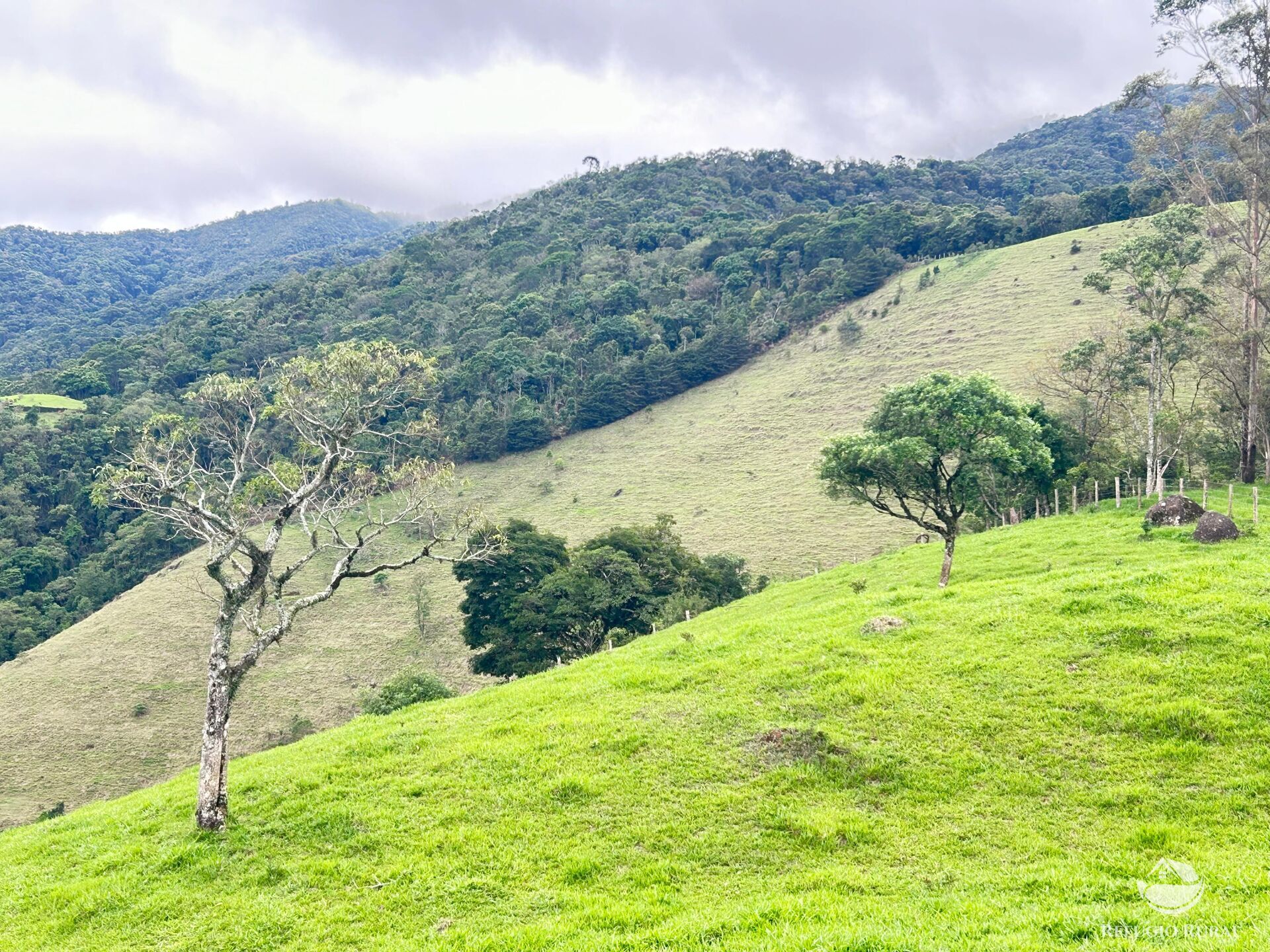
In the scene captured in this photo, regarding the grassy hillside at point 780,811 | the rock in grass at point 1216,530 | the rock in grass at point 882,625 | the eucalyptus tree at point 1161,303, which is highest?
the eucalyptus tree at point 1161,303

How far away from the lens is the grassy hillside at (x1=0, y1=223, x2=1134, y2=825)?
50094 mm

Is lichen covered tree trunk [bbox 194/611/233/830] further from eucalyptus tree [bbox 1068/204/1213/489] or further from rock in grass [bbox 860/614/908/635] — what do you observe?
eucalyptus tree [bbox 1068/204/1213/489]

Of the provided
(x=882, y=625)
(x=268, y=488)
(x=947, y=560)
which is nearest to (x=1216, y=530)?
(x=947, y=560)

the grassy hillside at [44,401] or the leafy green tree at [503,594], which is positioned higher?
the grassy hillside at [44,401]

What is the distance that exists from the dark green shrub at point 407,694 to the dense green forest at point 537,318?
217 feet

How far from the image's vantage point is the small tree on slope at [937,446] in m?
24.8

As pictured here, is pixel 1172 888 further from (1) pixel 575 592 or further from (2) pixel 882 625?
(1) pixel 575 592

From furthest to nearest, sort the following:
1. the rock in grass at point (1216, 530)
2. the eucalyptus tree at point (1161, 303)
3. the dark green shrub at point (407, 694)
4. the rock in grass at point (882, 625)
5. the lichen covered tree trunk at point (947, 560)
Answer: the eucalyptus tree at point (1161, 303) < the dark green shrub at point (407, 694) < the lichen covered tree trunk at point (947, 560) < the rock in grass at point (1216, 530) < the rock in grass at point (882, 625)

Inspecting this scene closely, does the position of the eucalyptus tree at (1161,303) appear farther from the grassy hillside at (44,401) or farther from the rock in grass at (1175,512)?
the grassy hillside at (44,401)

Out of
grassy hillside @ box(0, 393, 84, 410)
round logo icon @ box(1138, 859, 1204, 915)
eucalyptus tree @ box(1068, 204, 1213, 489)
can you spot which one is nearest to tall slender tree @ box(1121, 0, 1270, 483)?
eucalyptus tree @ box(1068, 204, 1213, 489)

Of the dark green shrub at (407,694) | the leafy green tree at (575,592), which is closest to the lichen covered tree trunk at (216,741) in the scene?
the dark green shrub at (407,694)

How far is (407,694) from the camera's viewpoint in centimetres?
2580

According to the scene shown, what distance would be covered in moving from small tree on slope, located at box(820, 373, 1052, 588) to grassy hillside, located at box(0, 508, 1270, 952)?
26.7 feet

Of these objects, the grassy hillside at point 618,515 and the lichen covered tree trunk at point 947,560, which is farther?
the grassy hillside at point 618,515
